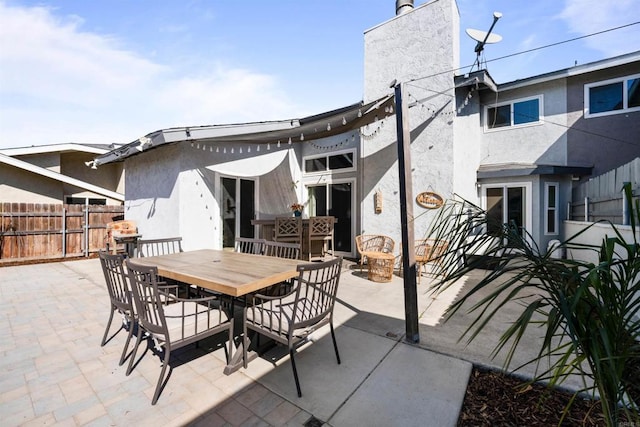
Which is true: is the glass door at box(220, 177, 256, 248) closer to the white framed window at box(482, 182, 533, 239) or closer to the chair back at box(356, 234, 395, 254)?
the chair back at box(356, 234, 395, 254)

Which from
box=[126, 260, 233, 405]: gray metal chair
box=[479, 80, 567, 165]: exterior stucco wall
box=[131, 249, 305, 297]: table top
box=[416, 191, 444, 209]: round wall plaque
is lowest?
box=[126, 260, 233, 405]: gray metal chair

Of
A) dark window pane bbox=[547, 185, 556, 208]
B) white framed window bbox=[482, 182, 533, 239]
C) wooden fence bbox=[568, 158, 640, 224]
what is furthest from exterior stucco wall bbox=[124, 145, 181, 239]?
dark window pane bbox=[547, 185, 556, 208]

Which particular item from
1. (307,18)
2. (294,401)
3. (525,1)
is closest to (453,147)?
(525,1)

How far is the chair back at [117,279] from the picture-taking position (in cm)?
277

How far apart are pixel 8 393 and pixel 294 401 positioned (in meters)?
2.45

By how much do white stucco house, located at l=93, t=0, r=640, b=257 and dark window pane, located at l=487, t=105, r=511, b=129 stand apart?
30 mm

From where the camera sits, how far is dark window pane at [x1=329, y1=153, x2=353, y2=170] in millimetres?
8367

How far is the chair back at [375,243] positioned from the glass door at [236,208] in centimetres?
304

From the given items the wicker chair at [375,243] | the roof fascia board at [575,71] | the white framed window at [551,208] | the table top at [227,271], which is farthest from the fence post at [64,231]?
the white framed window at [551,208]

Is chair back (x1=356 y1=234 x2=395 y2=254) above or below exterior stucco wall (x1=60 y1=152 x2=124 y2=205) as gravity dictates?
below

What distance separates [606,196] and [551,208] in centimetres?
236

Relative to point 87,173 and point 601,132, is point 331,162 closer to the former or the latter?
point 601,132

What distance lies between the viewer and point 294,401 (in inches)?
88.3

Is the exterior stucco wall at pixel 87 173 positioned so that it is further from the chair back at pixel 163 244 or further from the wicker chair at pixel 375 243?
the wicker chair at pixel 375 243
